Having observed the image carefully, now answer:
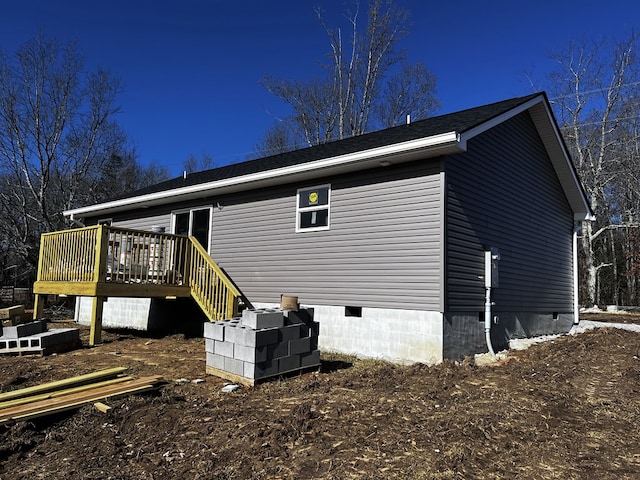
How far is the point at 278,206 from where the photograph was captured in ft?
30.9

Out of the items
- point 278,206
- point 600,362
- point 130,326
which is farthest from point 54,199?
point 600,362

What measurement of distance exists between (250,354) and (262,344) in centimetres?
19

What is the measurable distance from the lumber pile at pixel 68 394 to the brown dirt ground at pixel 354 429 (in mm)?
89

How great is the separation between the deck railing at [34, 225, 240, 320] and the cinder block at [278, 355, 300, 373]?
2841mm

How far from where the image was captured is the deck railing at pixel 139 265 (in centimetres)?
890

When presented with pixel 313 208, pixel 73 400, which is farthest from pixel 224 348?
pixel 313 208

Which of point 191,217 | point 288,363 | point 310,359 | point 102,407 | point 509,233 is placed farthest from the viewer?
point 191,217

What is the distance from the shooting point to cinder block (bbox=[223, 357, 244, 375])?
5.73 metres

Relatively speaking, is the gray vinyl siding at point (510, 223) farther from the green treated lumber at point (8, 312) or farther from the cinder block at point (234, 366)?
the green treated lumber at point (8, 312)

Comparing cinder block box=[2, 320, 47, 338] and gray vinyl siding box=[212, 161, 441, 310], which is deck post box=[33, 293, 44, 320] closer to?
cinder block box=[2, 320, 47, 338]

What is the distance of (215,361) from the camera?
617 cm

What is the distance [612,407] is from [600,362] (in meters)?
2.58

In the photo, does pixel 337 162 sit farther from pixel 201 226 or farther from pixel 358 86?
pixel 358 86

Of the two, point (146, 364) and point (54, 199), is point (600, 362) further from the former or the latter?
point (54, 199)
